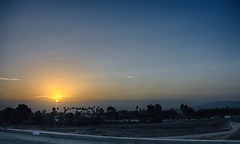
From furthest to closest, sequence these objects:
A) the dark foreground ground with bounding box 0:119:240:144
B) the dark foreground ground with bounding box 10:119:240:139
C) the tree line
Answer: the tree line
the dark foreground ground with bounding box 10:119:240:139
the dark foreground ground with bounding box 0:119:240:144

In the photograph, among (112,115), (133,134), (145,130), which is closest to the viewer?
(133,134)

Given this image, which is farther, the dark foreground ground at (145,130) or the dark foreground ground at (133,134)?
the dark foreground ground at (145,130)

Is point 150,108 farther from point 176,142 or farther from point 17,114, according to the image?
point 176,142

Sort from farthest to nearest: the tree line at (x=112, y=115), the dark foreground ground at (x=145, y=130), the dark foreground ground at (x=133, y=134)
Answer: the tree line at (x=112, y=115) < the dark foreground ground at (x=145, y=130) < the dark foreground ground at (x=133, y=134)

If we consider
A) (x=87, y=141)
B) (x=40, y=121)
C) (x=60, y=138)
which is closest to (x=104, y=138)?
(x=87, y=141)

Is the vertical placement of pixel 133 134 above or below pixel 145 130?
above

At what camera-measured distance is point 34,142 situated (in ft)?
29.9

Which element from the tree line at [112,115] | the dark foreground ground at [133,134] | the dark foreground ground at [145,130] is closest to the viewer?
the dark foreground ground at [133,134]

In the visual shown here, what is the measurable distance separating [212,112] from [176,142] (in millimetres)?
93691

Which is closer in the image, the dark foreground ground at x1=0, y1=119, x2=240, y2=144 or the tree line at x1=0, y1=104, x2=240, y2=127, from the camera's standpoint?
the dark foreground ground at x1=0, y1=119, x2=240, y2=144

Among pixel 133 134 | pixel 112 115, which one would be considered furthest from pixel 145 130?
pixel 112 115

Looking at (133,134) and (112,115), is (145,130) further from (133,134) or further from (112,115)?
(112,115)

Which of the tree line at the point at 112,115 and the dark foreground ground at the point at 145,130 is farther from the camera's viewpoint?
the tree line at the point at 112,115

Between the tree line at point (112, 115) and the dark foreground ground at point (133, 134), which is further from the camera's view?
the tree line at point (112, 115)
